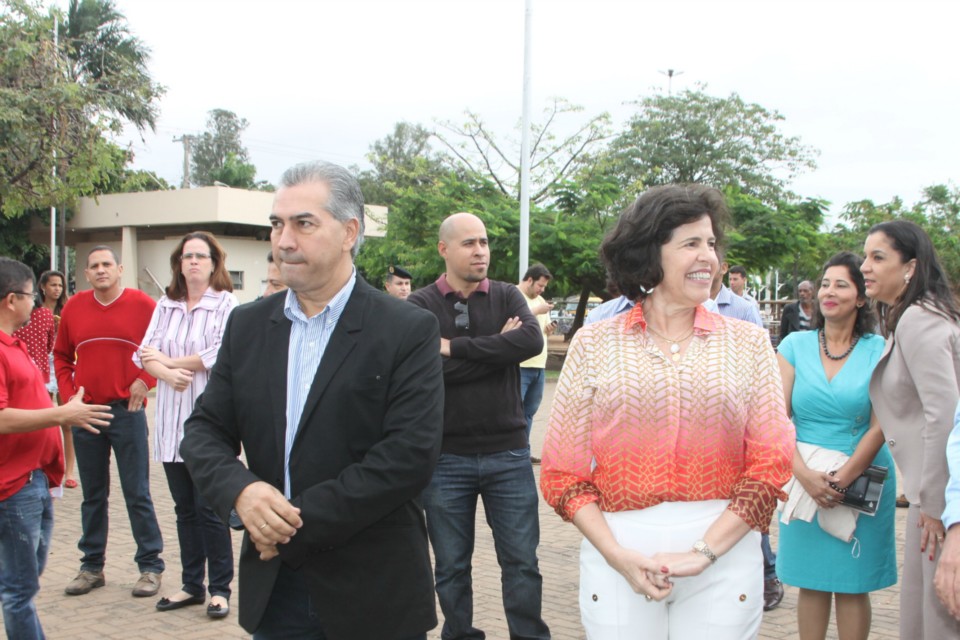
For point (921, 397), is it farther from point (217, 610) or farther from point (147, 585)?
point (147, 585)

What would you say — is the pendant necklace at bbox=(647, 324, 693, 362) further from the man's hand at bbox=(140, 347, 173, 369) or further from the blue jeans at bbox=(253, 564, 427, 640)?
the man's hand at bbox=(140, 347, 173, 369)

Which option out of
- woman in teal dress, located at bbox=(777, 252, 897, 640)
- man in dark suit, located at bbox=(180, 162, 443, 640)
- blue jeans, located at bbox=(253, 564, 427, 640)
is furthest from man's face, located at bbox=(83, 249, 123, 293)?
woman in teal dress, located at bbox=(777, 252, 897, 640)

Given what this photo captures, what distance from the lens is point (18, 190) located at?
15344 mm

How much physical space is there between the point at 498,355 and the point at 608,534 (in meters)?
1.92

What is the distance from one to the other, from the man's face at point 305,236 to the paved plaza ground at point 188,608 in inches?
115

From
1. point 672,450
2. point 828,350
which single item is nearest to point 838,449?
point 828,350

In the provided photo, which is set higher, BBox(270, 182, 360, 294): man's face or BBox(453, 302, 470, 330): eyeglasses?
BBox(270, 182, 360, 294): man's face

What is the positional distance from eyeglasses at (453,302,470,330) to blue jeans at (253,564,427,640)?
7.29 ft

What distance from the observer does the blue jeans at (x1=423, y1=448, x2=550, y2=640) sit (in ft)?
14.8

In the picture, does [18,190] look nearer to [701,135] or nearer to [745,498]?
[745,498]

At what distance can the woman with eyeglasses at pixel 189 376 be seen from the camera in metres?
5.43

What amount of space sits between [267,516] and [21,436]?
85.7 inches

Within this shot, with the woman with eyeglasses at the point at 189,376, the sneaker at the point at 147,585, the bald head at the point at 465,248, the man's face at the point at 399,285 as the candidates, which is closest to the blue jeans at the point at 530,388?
the man's face at the point at 399,285

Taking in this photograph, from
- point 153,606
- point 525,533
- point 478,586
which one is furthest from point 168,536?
point 525,533
